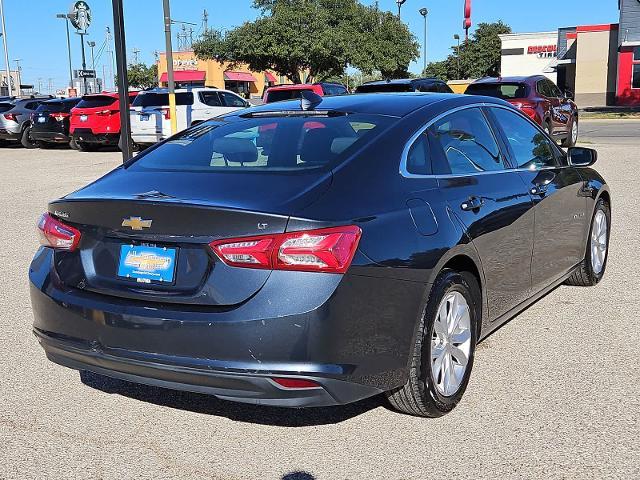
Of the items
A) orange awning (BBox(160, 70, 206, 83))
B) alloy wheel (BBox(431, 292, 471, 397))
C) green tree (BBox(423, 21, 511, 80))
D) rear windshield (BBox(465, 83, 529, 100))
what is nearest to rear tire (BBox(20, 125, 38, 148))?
rear windshield (BBox(465, 83, 529, 100))

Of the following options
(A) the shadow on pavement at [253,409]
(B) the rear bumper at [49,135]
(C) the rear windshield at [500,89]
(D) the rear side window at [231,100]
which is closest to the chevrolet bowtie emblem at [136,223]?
(A) the shadow on pavement at [253,409]

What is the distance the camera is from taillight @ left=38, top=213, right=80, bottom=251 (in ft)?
11.7

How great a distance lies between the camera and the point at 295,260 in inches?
122

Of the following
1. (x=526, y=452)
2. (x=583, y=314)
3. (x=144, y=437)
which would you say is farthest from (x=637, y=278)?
(x=144, y=437)

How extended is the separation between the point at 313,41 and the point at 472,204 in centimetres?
4077

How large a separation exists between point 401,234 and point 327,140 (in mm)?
756

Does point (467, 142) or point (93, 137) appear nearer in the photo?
point (467, 142)

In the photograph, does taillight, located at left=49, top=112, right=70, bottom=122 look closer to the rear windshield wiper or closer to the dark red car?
the dark red car

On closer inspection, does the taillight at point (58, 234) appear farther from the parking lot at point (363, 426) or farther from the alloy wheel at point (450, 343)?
the alloy wheel at point (450, 343)

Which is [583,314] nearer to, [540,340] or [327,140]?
[540,340]

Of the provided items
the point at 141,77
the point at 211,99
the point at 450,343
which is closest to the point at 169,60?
the point at 211,99

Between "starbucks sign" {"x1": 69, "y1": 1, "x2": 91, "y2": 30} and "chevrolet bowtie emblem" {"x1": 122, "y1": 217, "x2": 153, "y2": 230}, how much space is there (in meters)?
42.1

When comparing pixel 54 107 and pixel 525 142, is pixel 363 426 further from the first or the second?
pixel 54 107

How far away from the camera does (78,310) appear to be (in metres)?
3.47
